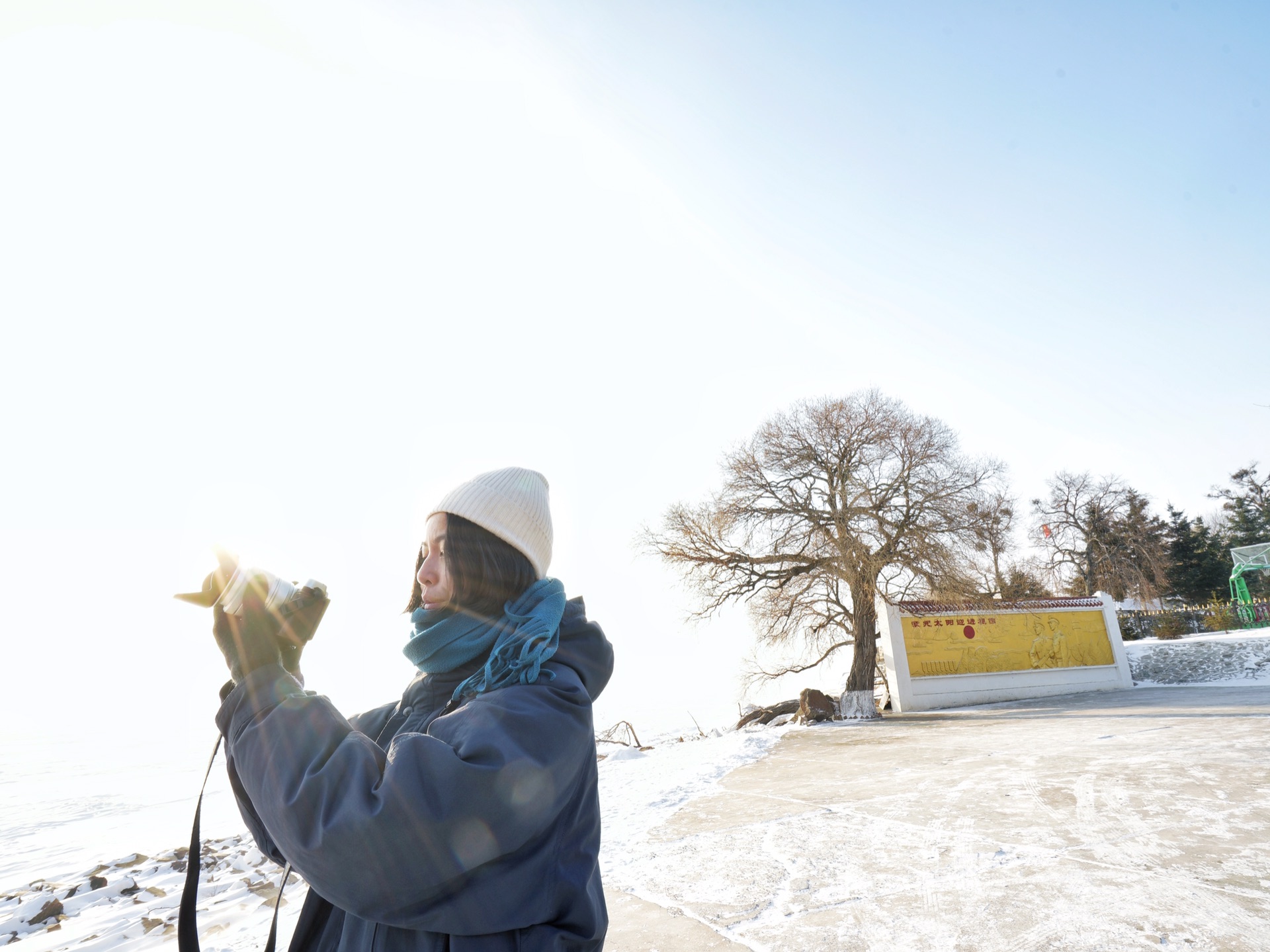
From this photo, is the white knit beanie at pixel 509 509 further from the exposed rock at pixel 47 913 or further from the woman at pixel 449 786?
the exposed rock at pixel 47 913

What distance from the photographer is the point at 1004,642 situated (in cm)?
1577

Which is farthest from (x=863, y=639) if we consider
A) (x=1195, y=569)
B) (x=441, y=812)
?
(x=1195, y=569)

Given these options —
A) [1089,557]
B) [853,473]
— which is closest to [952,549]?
[853,473]

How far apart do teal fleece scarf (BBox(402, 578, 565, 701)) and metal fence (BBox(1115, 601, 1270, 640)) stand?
90.1 ft

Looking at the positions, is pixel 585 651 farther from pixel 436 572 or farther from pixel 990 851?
pixel 990 851

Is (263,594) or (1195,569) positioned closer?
(263,594)

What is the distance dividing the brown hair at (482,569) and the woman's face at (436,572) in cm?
2

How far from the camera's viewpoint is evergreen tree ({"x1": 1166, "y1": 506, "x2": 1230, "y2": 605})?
36688mm

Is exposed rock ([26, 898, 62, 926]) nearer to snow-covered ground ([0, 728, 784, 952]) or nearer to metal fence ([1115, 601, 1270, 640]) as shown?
snow-covered ground ([0, 728, 784, 952])

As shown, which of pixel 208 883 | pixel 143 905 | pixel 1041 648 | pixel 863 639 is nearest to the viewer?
pixel 143 905

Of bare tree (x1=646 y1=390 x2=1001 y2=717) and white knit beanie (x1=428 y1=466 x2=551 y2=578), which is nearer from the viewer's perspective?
white knit beanie (x1=428 y1=466 x2=551 y2=578)

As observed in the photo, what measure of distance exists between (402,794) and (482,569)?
0.53m

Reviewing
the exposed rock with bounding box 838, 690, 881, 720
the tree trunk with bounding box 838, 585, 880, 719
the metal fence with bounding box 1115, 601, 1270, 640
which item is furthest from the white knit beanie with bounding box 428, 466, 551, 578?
the metal fence with bounding box 1115, 601, 1270, 640

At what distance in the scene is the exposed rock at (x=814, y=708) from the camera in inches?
527
